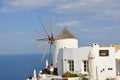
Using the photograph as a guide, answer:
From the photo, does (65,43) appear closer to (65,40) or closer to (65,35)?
(65,40)

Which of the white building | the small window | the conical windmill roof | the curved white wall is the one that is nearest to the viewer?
the white building

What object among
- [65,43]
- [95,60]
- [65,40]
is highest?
[65,40]

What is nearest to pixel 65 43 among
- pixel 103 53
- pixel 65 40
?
pixel 65 40

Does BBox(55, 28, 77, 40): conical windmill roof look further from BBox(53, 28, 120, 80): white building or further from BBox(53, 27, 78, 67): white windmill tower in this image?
BBox(53, 28, 120, 80): white building

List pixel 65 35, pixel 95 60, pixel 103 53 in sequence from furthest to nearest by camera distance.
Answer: pixel 65 35 < pixel 103 53 < pixel 95 60

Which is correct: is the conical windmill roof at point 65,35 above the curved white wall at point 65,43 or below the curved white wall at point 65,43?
above

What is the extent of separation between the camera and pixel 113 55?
36625 mm

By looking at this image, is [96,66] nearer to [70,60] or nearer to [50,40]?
Result: [70,60]

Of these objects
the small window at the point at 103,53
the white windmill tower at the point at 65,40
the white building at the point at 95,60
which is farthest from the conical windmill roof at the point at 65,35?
the small window at the point at 103,53

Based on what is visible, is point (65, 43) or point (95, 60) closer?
point (95, 60)

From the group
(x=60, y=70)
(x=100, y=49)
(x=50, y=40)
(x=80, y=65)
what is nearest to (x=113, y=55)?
(x=100, y=49)

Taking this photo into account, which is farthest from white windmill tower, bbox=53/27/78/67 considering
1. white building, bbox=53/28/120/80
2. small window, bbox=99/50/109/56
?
small window, bbox=99/50/109/56

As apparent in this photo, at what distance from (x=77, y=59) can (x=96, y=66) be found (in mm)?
2684

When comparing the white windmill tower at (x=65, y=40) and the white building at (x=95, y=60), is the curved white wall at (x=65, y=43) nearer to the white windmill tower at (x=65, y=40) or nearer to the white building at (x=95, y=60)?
the white windmill tower at (x=65, y=40)
